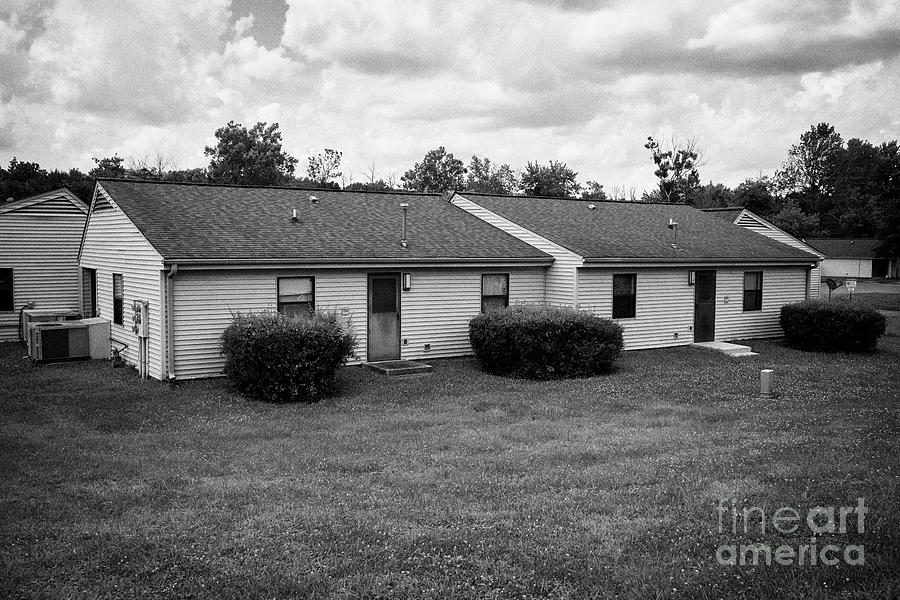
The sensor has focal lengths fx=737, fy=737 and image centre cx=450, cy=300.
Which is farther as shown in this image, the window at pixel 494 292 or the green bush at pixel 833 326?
the green bush at pixel 833 326

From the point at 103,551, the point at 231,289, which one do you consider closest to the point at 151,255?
the point at 231,289

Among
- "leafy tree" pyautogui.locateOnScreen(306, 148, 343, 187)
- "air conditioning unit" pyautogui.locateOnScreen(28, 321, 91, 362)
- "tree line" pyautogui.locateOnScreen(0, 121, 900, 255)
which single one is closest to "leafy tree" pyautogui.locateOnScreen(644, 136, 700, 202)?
"tree line" pyautogui.locateOnScreen(0, 121, 900, 255)

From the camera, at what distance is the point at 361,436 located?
10.2m

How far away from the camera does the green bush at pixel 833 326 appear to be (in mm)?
19125

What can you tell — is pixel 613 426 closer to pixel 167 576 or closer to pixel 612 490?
pixel 612 490

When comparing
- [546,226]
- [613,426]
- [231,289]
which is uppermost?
[546,226]

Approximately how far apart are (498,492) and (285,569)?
2.63 meters

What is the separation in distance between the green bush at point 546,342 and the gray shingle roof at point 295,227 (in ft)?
7.33

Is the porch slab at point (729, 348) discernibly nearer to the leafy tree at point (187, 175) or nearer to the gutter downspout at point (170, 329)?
the gutter downspout at point (170, 329)

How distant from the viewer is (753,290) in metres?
21.4

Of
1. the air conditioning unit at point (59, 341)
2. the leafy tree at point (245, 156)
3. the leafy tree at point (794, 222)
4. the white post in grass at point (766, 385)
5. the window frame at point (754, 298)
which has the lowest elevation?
the white post in grass at point (766, 385)

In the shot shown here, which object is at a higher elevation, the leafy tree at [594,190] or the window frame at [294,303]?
the leafy tree at [594,190]

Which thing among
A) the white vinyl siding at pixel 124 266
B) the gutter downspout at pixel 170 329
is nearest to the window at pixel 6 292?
the white vinyl siding at pixel 124 266
